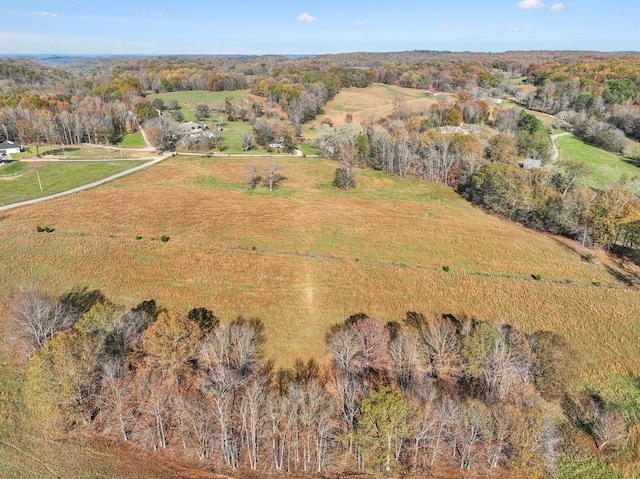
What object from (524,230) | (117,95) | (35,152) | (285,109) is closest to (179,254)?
(524,230)

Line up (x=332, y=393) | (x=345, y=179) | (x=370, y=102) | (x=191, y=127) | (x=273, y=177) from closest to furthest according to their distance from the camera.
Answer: (x=332, y=393), (x=345, y=179), (x=273, y=177), (x=191, y=127), (x=370, y=102)

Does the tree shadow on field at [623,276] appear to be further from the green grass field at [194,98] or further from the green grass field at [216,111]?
the green grass field at [194,98]

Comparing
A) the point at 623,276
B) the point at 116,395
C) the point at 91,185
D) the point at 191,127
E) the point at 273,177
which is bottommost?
the point at 623,276

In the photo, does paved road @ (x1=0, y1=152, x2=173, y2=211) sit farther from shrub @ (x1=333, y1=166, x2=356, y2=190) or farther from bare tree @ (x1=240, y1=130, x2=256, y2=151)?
shrub @ (x1=333, y1=166, x2=356, y2=190)

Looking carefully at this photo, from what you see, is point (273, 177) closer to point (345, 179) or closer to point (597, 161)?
point (345, 179)

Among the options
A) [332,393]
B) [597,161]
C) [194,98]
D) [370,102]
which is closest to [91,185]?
[332,393]

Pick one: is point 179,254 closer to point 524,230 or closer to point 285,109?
point 524,230

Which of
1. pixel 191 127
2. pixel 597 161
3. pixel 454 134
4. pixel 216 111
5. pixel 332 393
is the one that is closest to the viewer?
pixel 332 393
